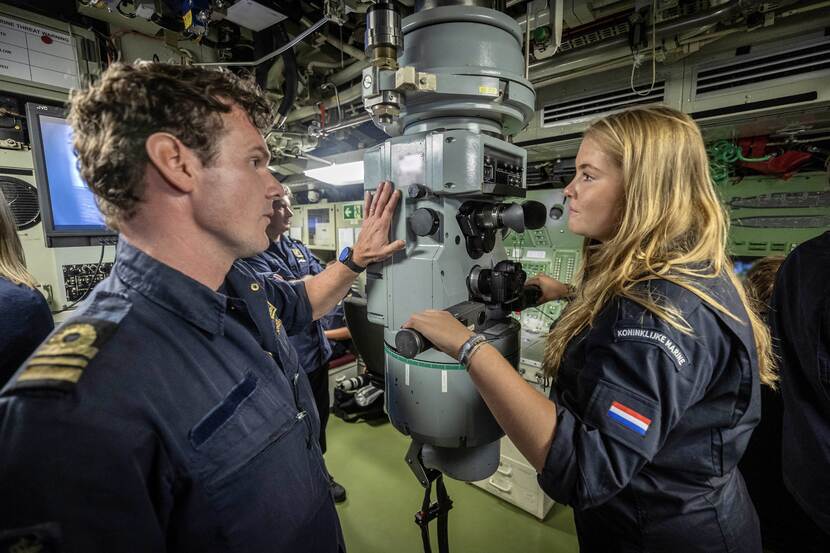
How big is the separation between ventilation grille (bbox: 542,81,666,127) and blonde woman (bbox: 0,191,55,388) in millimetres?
2587

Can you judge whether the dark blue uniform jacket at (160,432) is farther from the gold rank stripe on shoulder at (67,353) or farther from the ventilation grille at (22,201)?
the ventilation grille at (22,201)

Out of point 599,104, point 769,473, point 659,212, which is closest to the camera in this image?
point 659,212

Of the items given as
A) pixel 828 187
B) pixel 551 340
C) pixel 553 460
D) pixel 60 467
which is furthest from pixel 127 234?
pixel 828 187

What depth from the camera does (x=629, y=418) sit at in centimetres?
76

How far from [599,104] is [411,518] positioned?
8.93 ft

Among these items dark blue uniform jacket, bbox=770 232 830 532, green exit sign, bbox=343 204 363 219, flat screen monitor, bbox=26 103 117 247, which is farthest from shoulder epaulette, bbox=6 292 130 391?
green exit sign, bbox=343 204 363 219

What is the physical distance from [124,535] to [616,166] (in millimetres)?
1233

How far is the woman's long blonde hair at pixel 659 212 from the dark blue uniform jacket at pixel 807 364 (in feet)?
1.50

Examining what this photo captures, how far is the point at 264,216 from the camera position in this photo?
33.4 inches

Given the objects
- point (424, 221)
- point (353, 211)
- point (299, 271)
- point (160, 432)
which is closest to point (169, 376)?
point (160, 432)

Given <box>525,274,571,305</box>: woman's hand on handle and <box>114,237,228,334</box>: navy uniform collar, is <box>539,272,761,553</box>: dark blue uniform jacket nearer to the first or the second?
<box>525,274,571,305</box>: woman's hand on handle

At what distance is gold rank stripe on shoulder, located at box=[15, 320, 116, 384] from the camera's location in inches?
20.2

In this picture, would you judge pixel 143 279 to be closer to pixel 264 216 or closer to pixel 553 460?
pixel 264 216

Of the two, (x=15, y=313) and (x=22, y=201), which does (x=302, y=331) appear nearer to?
(x=15, y=313)
